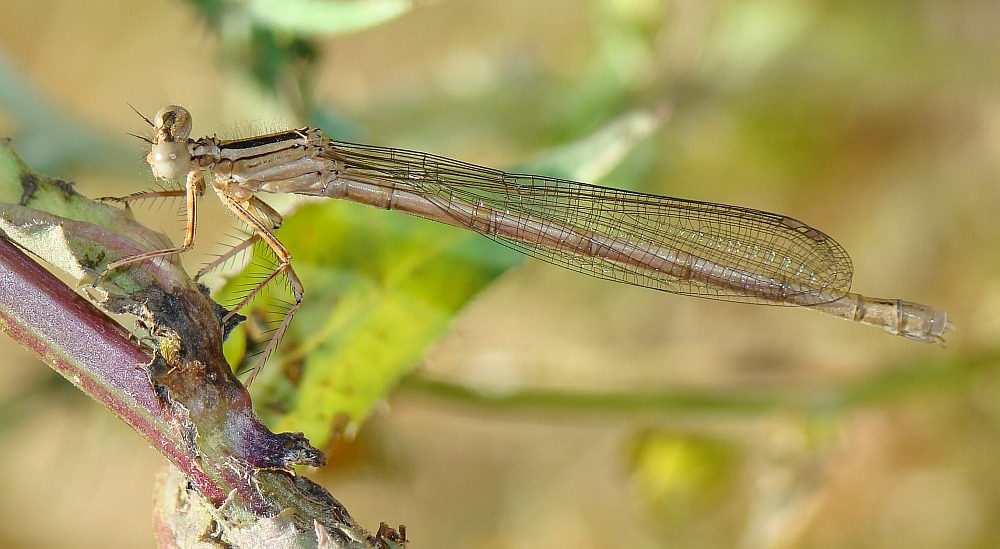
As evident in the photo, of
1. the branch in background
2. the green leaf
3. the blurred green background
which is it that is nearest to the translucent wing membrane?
the blurred green background

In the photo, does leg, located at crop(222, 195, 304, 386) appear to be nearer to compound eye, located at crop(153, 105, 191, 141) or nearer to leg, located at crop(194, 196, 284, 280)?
leg, located at crop(194, 196, 284, 280)

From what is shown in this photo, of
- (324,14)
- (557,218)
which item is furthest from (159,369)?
(557,218)

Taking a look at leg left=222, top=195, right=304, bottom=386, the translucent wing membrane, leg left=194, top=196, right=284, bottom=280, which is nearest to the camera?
leg left=222, top=195, right=304, bottom=386

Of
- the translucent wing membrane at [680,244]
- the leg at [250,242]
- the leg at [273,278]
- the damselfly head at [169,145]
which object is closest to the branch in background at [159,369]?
the leg at [273,278]

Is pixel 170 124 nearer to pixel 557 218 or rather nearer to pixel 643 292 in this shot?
pixel 557 218

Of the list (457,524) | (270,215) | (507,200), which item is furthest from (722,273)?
(457,524)

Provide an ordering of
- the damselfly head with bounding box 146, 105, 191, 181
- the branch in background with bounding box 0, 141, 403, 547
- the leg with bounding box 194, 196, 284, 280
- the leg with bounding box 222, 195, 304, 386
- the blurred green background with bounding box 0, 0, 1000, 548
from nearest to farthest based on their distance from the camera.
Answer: the branch in background with bounding box 0, 141, 403, 547 → the leg with bounding box 222, 195, 304, 386 → the leg with bounding box 194, 196, 284, 280 → the damselfly head with bounding box 146, 105, 191, 181 → the blurred green background with bounding box 0, 0, 1000, 548

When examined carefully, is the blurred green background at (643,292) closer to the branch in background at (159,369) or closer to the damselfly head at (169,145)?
the damselfly head at (169,145)

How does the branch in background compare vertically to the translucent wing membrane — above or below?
below
